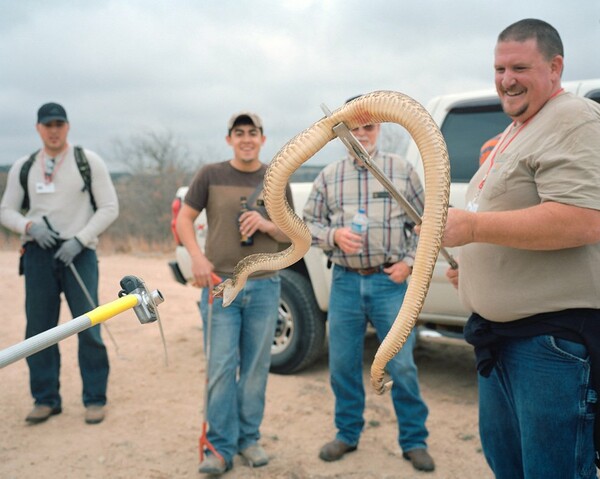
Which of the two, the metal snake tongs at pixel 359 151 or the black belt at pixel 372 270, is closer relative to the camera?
the metal snake tongs at pixel 359 151

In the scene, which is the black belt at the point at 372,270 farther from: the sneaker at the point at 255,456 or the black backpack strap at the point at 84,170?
the black backpack strap at the point at 84,170

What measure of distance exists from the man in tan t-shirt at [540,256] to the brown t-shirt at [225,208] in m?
1.85

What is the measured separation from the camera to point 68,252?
4.74 m

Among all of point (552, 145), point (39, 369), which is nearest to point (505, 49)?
point (552, 145)

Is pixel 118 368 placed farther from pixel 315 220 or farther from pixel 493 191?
pixel 493 191

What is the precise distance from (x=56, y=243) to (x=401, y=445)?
3040mm

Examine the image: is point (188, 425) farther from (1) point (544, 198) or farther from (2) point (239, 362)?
(1) point (544, 198)

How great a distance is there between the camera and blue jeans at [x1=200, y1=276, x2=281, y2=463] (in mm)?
3990

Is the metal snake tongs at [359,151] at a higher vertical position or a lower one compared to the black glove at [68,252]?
higher

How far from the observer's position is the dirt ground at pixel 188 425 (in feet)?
13.5

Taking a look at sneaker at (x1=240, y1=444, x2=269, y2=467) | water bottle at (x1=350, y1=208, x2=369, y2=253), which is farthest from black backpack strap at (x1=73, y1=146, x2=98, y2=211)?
sneaker at (x1=240, y1=444, x2=269, y2=467)

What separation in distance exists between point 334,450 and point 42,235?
274 centimetres

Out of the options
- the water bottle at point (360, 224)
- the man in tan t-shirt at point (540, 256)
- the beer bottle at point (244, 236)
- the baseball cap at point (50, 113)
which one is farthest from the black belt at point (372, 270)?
the baseball cap at point (50, 113)

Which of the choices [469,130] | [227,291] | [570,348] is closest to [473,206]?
[570,348]
